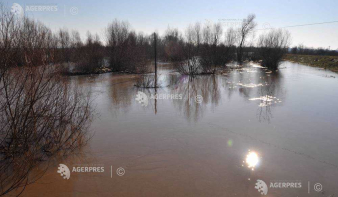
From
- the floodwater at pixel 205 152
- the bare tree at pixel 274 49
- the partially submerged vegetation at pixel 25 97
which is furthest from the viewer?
the bare tree at pixel 274 49

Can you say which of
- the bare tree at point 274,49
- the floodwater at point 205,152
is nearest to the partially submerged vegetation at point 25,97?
the floodwater at point 205,152

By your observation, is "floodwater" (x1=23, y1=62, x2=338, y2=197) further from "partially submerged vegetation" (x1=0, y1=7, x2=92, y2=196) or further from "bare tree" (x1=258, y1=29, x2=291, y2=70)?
"bare tree" (x1=258, y1=29, x2=291, y2=70)

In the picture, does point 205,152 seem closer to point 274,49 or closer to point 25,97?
point 25,97

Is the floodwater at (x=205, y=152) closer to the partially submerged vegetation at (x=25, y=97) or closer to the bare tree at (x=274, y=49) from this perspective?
the partially submerged vegetation at (x=25, y=97)

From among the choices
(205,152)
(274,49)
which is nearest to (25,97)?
(205,152)

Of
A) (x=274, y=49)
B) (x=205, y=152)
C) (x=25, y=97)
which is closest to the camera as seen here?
(x=25, y=97)

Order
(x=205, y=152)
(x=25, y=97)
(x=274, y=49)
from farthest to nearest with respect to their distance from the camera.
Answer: (x=274, y=49), (x=205, y=152), (x=25, y=97)

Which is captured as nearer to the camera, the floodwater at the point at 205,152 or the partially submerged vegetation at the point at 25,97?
the partially submerged vegetation at the point at 25,97

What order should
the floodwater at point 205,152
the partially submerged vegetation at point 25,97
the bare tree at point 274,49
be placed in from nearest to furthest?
1. the partially submerged vegetation at point 25,97
2. the floodwater at point 205,152
3. the bare tree at point 274,49

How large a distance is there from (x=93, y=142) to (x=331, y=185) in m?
5.80

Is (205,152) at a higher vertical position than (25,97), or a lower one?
lower

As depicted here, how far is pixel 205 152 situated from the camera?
576cm

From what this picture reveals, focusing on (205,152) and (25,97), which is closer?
(25,97)

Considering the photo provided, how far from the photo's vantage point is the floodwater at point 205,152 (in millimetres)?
4355
